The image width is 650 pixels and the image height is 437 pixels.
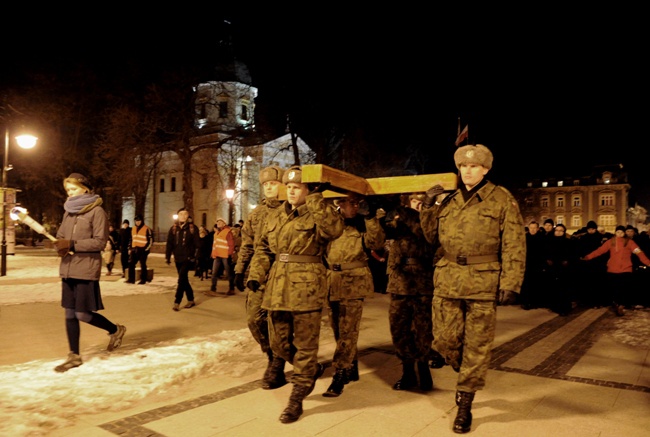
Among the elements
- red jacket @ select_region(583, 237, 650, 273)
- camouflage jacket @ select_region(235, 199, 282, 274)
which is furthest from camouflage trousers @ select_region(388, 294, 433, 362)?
red jacket @ select_region(583, 237, 650, 273)

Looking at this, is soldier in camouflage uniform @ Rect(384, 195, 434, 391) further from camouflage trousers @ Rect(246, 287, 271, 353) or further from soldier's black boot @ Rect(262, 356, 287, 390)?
camouflage trousers @ Rect(246, 287, 271, 353)

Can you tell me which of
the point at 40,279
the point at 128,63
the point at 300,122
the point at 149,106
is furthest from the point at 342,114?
the point at 40,279

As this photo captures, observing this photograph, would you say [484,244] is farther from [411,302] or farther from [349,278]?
[349,278]

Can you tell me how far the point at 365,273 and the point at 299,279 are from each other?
4.19ft

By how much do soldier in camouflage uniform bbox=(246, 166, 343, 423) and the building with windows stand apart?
9417 cm

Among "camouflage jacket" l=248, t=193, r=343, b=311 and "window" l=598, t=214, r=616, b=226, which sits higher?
"window" l=598, t=214, r=616, b=226

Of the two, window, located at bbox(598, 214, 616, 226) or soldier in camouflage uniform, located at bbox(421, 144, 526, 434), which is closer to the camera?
soldier in camouflage uniform, located at bbox(421, 144, 526, 434)

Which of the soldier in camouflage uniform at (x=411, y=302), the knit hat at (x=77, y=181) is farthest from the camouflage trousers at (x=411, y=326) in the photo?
the knit hat at (x=77, y=181)

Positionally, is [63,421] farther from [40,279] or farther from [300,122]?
[300,122]

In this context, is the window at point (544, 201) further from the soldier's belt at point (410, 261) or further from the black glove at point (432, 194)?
the black glove at point (432, 194)

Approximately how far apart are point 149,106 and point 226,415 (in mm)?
29441

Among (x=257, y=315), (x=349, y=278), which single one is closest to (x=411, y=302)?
(x=349, y=278)

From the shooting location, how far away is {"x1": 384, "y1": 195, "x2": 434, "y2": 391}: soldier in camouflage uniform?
5598 millimetres

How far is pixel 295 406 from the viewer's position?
4.64m
